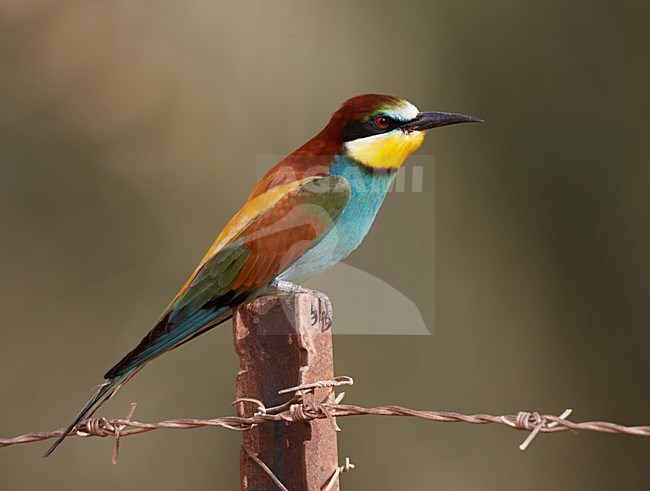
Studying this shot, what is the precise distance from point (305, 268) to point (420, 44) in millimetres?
3265

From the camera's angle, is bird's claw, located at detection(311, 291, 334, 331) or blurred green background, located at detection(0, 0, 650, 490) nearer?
bird's claw, located at detection(311, 291, 334, 331)

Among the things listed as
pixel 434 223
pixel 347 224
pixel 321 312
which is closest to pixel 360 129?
pixel 347 224

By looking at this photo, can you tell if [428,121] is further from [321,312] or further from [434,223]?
[434,223]

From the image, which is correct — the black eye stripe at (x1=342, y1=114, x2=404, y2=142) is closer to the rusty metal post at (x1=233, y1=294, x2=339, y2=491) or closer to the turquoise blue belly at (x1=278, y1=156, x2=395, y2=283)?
the turquoise blue belly at (x1=278, y1=156, x2=395, y2=283)

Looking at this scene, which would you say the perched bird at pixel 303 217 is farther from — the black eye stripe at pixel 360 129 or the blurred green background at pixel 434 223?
the blurred green background at pixel 434 223

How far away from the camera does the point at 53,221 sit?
535cm

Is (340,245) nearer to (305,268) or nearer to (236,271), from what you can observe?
(305,268)

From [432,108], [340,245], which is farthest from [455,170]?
[340,245]

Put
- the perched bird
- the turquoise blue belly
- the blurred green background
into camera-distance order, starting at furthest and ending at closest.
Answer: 1. the blurred green background
2. the turquoise blue belly
3. the perched bird

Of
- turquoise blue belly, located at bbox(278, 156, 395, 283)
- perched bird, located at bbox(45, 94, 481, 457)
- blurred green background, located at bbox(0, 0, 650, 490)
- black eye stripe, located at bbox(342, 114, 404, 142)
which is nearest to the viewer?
perched bird, located at bbox(45, 94, 481, 457)

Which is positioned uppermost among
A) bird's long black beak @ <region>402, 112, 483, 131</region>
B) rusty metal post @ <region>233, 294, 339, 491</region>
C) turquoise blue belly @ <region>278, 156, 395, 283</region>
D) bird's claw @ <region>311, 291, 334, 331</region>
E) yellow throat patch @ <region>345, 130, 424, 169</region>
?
bird's long black beak @ <region>402, 112, 483, 131</region>

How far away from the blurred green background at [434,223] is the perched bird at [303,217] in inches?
89.4

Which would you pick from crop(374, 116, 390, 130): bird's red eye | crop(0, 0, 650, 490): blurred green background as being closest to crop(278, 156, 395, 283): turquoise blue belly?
crop(374, 116, 390, 130): bird's red eye

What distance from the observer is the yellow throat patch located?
2328 millimetres
